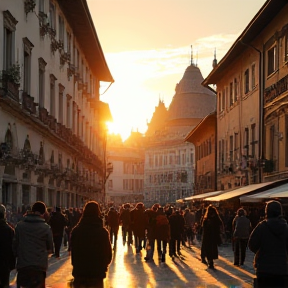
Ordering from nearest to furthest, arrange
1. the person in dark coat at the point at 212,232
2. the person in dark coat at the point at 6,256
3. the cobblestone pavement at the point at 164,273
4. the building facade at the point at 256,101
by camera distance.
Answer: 1. the person in dark coat at the point at 6,256
2. the cobblestone pavement at the point at 164,273
3. the person in dark coat at the point at 212,232
4. the building facade at the point at 256,101

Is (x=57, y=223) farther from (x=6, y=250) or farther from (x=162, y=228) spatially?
(x=6, y=250)

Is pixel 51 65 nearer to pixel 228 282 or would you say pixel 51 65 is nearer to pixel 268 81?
pixel 268 81

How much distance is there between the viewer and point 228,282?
17359 mm

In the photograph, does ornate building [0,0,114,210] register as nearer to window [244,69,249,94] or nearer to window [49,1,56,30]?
window [49,1,56,30]

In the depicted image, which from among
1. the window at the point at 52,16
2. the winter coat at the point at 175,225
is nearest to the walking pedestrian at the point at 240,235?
the winter coat at the point at 175,225

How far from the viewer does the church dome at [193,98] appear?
13412cm

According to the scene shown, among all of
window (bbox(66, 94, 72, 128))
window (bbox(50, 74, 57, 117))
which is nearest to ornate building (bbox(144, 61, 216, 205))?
window (bbox(66, 94, 72, 128))

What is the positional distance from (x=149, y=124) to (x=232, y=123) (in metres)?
157

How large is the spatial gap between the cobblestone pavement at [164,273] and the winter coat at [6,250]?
3.94m

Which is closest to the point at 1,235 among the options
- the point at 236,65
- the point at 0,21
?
the point at 0,21

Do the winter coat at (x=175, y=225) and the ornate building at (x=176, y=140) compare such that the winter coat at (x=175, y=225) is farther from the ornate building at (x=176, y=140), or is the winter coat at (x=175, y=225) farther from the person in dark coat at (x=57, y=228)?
the ornate building at (x=176, y=140)

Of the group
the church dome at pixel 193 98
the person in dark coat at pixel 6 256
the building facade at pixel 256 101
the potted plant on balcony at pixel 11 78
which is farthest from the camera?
the church dome at pixel 193 98

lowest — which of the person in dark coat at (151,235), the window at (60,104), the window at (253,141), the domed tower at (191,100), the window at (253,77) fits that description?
the person in dark coat at (151,235)

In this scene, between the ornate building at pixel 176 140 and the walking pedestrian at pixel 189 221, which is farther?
the ornate building at pixel 176 140
